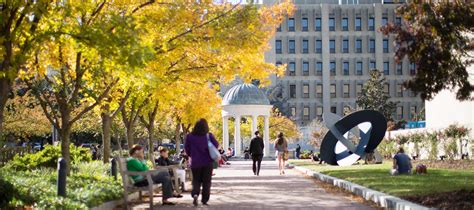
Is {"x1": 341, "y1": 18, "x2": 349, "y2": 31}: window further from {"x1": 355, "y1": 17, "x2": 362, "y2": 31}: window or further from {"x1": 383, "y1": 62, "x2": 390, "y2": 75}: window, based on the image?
{"x1": 383, "y1": 62, "x2": 390, "y2": 75}: window

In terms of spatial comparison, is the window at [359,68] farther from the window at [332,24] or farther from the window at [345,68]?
the window at [332,24]

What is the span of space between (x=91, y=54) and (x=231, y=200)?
4544 millimetres

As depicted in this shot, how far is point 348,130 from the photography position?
112 ft

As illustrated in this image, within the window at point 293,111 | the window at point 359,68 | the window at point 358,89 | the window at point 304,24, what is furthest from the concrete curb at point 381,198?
the window at point 359,68

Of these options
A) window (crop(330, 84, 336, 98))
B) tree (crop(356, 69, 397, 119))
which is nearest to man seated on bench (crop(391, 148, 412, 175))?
tree (crop(356, 69, 397, 119))

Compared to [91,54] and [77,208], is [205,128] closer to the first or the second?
[91,54]

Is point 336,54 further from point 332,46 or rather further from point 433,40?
point 433,40

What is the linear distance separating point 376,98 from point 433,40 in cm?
7779

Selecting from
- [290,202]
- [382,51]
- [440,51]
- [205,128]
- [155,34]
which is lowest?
[290,202]

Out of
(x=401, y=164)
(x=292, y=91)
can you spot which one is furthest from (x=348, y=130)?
(x=292, y=91)

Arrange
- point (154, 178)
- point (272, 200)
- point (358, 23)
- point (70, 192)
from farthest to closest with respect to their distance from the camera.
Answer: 1. point (358, 23)
2. point (272, 200)
3. point (154, 178)
4. point (70, 192)

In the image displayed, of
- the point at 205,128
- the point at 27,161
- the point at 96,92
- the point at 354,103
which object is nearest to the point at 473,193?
the point at 205,128

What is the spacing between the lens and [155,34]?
55.6 ft

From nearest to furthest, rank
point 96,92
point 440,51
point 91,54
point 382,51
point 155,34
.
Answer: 1. point 440,51
2. point 91,54
3. point 155,34
4. point 96,92
5. point 382,51
